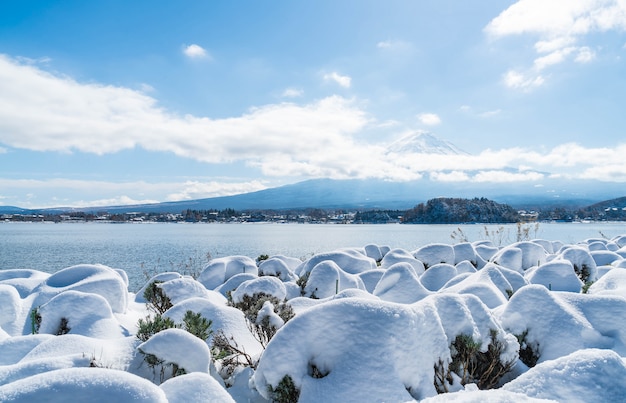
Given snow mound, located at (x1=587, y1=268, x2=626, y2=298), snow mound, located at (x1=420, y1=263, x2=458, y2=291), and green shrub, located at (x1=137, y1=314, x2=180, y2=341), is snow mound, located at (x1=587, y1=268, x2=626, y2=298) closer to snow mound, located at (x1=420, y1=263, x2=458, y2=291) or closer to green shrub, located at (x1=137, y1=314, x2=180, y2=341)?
snow mound, located at (x1=420, y1=263, x2=458, y2=291)

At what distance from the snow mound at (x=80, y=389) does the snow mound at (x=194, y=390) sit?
1.95 ft

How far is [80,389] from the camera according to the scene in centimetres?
276

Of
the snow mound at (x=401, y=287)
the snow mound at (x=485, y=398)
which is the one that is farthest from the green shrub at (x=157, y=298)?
the snow mound at (x=485, y=398)

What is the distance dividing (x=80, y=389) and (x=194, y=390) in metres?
0.97

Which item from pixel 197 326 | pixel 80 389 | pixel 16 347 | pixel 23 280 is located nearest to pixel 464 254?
pixel 197 326

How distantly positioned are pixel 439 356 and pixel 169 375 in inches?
118

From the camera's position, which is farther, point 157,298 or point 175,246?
point 175,246

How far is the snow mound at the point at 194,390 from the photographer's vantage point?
11.2 feet

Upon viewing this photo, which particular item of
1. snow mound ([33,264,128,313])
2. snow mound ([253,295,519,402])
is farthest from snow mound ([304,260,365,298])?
snow mound ([253,295,519,402])

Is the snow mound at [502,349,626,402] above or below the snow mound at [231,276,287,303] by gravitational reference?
above

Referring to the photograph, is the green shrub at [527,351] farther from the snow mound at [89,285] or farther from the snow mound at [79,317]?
the snow mound at [89,285]

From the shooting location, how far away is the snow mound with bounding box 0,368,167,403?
2.69m

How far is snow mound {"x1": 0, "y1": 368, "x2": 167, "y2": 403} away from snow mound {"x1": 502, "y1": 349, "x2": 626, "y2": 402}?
272cm

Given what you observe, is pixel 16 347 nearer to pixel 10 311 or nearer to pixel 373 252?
pixel 10 311
